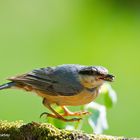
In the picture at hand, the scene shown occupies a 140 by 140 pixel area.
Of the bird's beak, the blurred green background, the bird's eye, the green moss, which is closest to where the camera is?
the green moss

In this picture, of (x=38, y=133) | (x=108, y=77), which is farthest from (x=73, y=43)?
(x=38, y=133)

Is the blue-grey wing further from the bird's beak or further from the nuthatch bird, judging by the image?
the bird's beak

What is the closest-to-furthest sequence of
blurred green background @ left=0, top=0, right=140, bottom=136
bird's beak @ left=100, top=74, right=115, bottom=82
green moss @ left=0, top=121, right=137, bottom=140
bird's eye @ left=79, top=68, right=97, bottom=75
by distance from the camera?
green moss @ left=0, top=121, right=137, bottom=140 < bird's beak @ left=100, top=74, right=115, bottom=82 < bird's eye @ left=79, top=68, right=97, bottom=75 < blurred green background @ left=0, top=0, right=140, bottom=136

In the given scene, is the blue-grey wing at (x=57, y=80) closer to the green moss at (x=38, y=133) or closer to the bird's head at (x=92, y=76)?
the bird's head at (x=92, y=76)

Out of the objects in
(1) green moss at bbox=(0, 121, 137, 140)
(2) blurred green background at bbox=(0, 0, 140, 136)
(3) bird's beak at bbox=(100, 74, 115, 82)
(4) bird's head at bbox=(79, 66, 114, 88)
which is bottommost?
(1) green moss at bbox=(0, 121, 137, 140)

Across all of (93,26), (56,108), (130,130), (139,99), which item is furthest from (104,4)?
(56,108)

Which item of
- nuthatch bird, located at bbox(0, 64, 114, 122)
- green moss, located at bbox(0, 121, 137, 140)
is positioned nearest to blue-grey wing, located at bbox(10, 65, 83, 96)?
nuthatch bird, located at bbox(0, 64, 114, 122)

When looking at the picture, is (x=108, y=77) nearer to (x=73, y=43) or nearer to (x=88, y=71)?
(x=88, y=71)

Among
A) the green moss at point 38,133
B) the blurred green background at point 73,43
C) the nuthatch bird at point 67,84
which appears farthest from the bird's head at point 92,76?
the blurred green background at point 73,43
